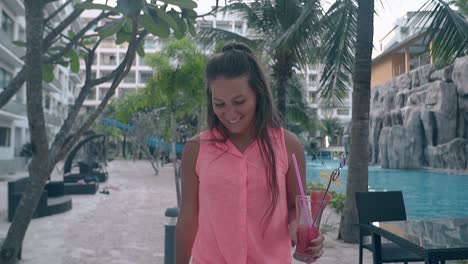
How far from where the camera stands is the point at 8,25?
78.8ft

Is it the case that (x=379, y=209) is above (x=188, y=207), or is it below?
below

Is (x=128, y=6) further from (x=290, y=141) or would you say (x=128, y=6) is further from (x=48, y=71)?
(x=48, y=71)

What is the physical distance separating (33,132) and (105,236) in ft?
12.2

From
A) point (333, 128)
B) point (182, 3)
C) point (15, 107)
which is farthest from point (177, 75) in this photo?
point (333, 128)

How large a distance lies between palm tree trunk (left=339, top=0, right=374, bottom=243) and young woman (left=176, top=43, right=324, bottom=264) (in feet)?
16.8

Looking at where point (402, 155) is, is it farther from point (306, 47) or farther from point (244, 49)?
point (244, 49)

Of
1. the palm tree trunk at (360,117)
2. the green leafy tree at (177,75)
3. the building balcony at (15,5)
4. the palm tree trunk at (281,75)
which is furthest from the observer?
the building balcony at (15,5)

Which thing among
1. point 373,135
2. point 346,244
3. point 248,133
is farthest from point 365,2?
point 373,135

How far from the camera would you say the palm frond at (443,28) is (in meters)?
6.19

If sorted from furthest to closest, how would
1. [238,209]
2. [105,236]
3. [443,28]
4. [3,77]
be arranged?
1. [3,77]
2. [105,236]
3. [443,28]
4. [238,209]

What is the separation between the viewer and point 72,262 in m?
5.46

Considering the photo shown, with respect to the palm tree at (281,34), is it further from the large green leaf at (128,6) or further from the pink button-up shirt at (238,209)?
the pink button-up shirt at (238,209)

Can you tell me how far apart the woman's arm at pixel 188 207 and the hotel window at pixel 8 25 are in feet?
82.5

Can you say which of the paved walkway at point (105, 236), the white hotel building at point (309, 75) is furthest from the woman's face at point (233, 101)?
the paved walkway at point (105, 236)
